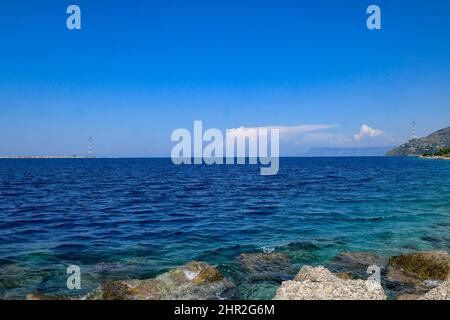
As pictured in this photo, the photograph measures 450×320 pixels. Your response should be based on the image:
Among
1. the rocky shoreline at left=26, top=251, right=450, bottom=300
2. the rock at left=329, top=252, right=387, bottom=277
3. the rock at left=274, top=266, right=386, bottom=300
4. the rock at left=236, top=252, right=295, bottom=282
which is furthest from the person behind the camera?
the rock at left=329, top=252, right=387, bottom=277

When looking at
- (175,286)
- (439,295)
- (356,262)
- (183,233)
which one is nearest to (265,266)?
(356,262)

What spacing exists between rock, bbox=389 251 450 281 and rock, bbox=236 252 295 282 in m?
5.27

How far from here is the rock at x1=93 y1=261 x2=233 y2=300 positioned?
46.0 feet

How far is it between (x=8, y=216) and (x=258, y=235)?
945 inches

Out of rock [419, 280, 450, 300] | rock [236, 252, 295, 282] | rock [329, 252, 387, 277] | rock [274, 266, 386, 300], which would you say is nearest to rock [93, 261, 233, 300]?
rock [236, 252, 295, 282]

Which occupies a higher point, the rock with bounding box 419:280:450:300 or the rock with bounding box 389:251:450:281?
the rock with bounding box 419:280:450:300

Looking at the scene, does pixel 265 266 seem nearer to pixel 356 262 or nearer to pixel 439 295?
pixel 356 262

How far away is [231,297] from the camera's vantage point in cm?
1434

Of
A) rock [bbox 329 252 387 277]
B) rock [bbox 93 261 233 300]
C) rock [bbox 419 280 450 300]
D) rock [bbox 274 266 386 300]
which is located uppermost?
rock [bbox 274 266 386 300]

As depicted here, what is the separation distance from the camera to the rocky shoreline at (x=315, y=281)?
1233 centimetres

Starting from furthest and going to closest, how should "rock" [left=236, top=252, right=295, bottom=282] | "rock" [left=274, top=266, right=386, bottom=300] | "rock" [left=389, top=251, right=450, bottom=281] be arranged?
"rock" [left=236, top=252, right=295, bottom=282] < "rock" [left=389, top=251, right=450, bottom=281] < "rock" [left=274, top=266, right=386, bottom=300]

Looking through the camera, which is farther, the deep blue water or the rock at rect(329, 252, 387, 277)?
the deep blue water

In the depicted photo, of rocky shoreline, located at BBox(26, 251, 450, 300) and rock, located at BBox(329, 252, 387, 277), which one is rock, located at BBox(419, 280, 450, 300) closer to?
rocky shoreline, located at BBox(26, 251, 450, 300)
